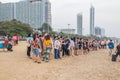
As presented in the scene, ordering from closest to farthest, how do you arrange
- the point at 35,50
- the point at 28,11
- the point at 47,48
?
the point at 35,50 → the point at 47,48 → the point at 28,11

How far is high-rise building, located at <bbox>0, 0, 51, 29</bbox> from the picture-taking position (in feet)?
364

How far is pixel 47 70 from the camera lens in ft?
39.4

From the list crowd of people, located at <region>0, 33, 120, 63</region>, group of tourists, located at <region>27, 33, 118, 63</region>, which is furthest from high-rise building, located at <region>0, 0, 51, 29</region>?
group of tourists, located at <region>27, 33, 118, 63</region>

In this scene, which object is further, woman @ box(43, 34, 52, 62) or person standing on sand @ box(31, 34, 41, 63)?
woman @ box(43, 34, 52, 62)

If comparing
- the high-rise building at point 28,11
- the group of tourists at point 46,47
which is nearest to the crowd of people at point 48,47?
the group of tourists at point 46,47

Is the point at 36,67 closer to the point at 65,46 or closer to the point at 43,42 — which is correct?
the point at 43,42

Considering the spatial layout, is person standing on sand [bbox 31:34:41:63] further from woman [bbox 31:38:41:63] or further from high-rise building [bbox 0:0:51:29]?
high-rise building [bbox 0:0:51:29]

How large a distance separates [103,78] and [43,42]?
5.36 meters

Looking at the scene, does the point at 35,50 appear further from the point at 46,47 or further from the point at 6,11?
the point at 6,11

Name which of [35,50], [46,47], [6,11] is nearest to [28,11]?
[6,11]

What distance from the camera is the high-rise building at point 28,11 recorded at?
111000mm

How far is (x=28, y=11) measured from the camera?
390 ft

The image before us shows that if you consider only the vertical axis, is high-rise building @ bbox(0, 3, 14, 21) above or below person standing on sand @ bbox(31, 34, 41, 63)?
above

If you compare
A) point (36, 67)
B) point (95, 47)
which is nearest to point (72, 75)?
point (36, 67)
